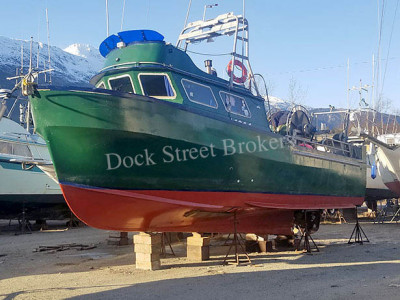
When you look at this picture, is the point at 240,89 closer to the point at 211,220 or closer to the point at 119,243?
the point at 211,220

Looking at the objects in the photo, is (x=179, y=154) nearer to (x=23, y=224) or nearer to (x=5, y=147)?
(x=23, y=224)

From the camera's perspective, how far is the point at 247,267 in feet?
23.0

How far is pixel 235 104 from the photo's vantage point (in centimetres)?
803

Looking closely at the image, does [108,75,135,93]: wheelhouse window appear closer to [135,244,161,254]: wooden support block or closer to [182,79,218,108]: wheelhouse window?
[182,79,218,108]: wheelhouse window

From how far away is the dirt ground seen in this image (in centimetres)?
530

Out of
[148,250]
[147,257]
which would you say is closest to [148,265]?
[147,257]

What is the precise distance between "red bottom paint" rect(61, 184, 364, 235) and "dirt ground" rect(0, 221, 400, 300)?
67 centimetres

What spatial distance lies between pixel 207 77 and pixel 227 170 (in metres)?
1.84

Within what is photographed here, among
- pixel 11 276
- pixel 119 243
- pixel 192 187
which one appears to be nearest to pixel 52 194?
pixel 119 243

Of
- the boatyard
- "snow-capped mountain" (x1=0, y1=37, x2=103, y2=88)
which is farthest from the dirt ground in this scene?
"snow-capped mountain" (x1=0, y1=37, x2=103, y2=88)

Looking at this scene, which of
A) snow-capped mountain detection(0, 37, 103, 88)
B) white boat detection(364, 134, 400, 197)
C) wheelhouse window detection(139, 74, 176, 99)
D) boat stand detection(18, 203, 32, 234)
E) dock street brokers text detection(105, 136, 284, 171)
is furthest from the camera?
snow-capped mountain detection(0, 37, 103, 88)

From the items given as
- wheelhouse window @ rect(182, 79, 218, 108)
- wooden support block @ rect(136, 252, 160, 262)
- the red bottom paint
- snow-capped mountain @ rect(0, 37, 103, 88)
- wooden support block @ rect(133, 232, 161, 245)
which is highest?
snow-capped mountain @ rect(0, 37, 103, 88)

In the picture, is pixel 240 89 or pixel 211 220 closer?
pixel 211 220

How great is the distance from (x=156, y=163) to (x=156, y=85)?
162cm
